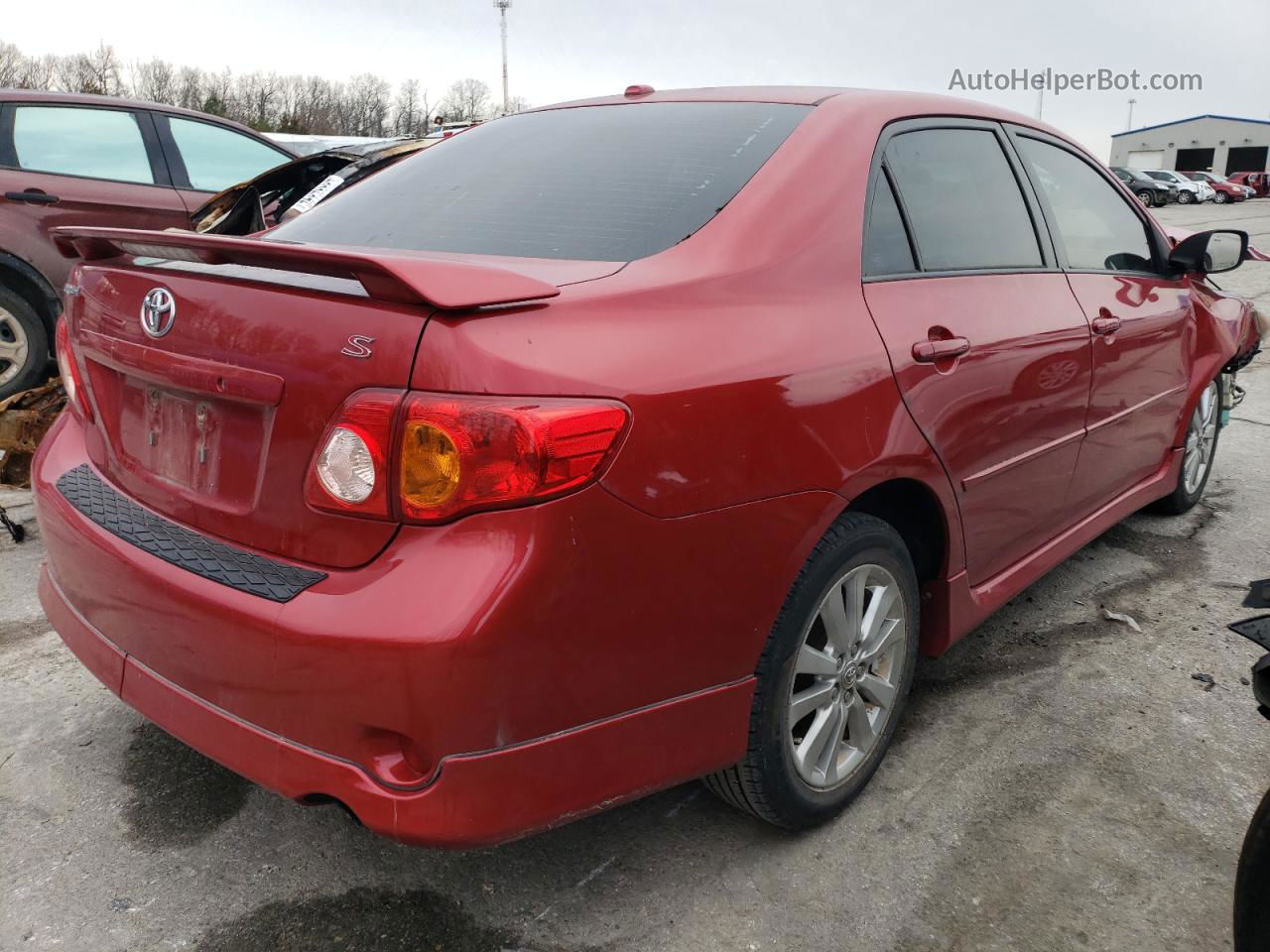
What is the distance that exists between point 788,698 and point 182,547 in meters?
1.20

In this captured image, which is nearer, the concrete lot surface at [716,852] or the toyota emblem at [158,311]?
the toyota emblem at [158,311]

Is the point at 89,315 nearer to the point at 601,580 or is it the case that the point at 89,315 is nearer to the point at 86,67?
the point at 601,580

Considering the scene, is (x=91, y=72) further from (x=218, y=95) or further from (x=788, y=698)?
(x=788, y=698)

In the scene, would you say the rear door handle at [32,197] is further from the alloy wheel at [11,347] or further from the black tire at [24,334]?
the alloy wheel at [11,347]

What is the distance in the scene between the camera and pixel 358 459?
1672 millimetres

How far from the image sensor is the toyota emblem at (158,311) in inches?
75.6

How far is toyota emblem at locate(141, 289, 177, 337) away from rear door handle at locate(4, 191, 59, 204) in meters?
4.07

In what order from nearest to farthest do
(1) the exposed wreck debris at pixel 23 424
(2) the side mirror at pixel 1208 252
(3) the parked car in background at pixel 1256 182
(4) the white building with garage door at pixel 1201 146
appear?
(2) the side mirror at pixel 1208 252
(1) the exposed wreck debris at pixel 23 424
(3) the parked car in background at pixel 1256 182
(4) the white building with garage door at pixel 1201 146

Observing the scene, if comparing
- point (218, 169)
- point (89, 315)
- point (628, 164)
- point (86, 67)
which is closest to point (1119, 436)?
point (628, 164)

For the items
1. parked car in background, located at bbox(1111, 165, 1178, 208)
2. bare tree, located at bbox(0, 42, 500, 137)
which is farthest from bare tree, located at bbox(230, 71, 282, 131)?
parked car in background, located at bbox(1111, 165, 1178, 208)

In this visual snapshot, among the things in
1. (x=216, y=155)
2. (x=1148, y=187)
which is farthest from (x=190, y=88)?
(x=216, y=155)

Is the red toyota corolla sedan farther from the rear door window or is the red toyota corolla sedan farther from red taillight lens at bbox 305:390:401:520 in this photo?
the rear door window

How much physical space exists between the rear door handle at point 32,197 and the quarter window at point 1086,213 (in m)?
4.75

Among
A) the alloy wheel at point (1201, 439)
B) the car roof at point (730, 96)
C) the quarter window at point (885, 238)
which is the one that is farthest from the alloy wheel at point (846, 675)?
the alloy wheel at point (1201, 439)
